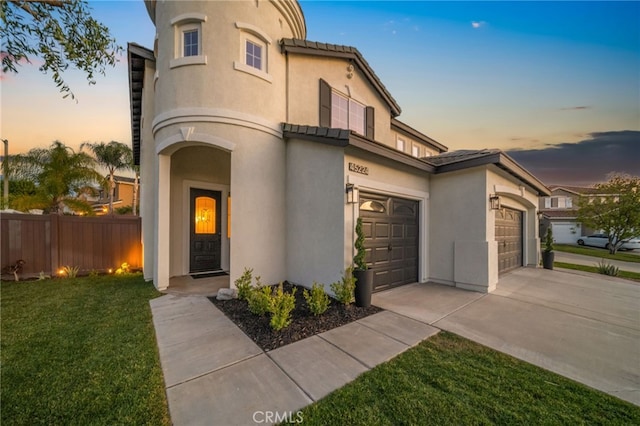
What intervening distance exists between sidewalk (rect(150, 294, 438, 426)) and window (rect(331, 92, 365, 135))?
6.34m

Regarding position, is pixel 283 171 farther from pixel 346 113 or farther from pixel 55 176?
pixel 55 176

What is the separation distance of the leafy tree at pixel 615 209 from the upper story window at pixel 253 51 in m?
23.8

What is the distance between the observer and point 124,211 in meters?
27.2

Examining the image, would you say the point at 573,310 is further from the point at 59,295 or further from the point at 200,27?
the point at 59,295

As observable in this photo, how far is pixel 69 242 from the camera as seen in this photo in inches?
319

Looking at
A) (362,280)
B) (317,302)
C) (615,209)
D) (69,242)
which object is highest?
(615,209)

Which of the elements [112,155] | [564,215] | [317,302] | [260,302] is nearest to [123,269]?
[260,302]

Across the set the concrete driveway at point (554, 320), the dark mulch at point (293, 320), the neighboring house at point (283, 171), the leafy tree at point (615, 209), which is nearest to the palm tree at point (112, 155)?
the neighboring house at point (283, 171)

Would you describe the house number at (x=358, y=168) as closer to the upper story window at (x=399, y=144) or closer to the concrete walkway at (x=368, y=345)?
the concrete walkway at (x=368, y=345)

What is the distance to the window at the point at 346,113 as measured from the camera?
8.14m

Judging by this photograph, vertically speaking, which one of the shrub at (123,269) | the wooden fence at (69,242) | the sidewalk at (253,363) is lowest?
the shrub at (123,269)

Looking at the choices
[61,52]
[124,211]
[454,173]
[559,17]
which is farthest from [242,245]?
[124,211]

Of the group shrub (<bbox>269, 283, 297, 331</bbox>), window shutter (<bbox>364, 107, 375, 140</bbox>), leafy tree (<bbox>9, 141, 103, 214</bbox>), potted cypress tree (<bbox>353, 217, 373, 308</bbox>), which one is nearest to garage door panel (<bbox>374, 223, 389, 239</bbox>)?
potted cypress tree (<bbox>353, 217, 373, 308</bbox>)

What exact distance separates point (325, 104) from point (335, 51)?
174 cm
